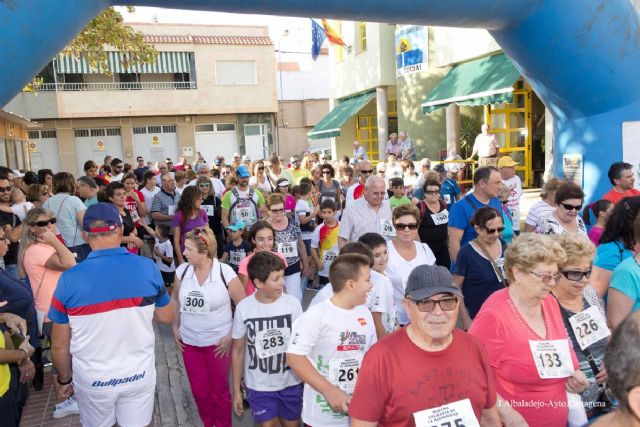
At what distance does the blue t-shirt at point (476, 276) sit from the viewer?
3963 mm

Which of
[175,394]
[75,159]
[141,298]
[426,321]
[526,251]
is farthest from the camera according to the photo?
[75,159]

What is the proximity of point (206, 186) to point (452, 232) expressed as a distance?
4.27 m

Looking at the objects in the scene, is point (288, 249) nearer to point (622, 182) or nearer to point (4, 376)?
point (4, 376)

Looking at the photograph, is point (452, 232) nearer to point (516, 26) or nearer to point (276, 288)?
point (276, 288)

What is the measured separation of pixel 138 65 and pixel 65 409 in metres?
26.5

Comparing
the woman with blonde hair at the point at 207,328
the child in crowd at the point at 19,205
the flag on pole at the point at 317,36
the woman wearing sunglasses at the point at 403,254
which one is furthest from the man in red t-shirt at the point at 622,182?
the flag on pole at the point at 317,36

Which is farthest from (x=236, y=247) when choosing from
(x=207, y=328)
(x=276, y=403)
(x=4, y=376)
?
(x=4, y=376)

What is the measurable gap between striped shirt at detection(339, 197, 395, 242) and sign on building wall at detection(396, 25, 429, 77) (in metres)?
12.7

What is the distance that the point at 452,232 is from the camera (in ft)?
16.3

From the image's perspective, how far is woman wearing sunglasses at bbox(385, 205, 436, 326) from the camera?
167 inches

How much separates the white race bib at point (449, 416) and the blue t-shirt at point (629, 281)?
4.70ft

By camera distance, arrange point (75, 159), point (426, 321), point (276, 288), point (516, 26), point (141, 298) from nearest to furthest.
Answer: point (426, 321) < point (141, 298) < point (276, 288) < point (516, 26) < point (75, 159)

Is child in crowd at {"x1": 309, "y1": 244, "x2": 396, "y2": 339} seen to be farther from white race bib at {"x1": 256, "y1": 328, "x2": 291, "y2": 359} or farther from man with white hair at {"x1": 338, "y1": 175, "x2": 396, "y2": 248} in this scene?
man with white hair at {"x1": 338, "y1": 175, "x2": 396, "y2": 248}

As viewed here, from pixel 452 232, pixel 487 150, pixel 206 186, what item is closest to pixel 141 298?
pixel 452 232
